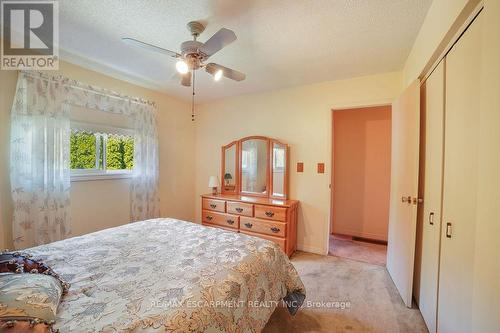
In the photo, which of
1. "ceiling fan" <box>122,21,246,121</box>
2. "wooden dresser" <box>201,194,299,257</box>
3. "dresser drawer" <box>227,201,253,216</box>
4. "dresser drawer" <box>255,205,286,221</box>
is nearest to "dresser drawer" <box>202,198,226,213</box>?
"wooden dresser" <box>201,194,299,257</box>

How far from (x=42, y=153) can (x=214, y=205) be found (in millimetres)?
2103

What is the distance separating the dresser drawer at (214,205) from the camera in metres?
3.28

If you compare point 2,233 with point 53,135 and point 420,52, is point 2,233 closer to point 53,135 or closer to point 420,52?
point 53,135

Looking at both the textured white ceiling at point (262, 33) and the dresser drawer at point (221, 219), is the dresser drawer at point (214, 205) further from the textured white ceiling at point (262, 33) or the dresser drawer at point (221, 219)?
the textured white ceiling at point (262, 33)

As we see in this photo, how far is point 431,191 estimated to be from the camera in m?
1.64

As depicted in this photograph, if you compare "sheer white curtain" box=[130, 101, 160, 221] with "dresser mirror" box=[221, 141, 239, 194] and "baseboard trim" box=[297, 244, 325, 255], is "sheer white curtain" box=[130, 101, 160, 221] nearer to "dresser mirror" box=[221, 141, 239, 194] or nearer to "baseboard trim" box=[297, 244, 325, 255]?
"dresser mirror" box=[221, 141, 239, 194]

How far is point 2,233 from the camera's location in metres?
2.00

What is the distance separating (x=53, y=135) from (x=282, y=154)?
9.08 ft

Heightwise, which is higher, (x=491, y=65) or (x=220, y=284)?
(x=491, y=65)

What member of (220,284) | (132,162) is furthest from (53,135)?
(220,284)

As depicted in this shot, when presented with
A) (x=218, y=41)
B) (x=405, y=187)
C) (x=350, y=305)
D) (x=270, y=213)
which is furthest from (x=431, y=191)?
(x=218, y=41)

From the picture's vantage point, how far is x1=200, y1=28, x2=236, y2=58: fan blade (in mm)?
1412

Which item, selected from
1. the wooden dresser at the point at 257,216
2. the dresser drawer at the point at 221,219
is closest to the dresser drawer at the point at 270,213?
the wooden dresser at the point at 257,216

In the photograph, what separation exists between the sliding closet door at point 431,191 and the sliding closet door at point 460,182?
0.27 ft
